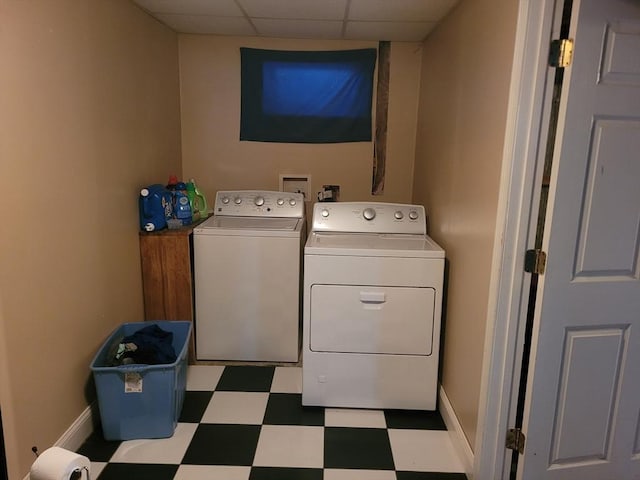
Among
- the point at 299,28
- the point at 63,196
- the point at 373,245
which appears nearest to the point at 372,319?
the point at 373,245

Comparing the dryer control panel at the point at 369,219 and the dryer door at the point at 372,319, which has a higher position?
the dryer control panel at the point at 369,219

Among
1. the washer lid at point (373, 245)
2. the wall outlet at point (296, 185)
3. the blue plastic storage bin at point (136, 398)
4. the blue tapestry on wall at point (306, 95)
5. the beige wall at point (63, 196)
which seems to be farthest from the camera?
the wall outlet at point (296, 185)

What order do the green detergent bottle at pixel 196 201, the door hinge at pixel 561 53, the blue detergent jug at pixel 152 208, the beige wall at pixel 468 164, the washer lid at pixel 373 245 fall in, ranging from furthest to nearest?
the green detergent bottle at pixel 196 201 < the blue detergent jug at pixel 152 208 < the washer lid at pixel 373 245 < the beige wall at pixel 468 164 < the door hinge at pixel 561 53

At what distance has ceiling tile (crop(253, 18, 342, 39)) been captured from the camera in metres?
2.72

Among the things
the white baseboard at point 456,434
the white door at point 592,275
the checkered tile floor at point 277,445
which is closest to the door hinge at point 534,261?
the white door at point 592,275

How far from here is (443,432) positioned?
215 cm

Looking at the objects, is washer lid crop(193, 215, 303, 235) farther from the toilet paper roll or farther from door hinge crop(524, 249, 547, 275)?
the toilet paper roll

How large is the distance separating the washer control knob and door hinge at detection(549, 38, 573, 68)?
1.38 meters

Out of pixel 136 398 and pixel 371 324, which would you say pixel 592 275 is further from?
pixel 136 398

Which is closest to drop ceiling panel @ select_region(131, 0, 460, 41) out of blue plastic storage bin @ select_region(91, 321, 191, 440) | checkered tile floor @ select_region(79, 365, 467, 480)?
blue plastic storage bin @ select_region(91, 321, 191, 440)

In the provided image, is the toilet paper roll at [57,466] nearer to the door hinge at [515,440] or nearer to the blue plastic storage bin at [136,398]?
the blue plastic storage bin at [136,398]

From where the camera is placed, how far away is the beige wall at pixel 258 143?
314 centimetres

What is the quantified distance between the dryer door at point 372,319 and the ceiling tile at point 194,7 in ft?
5.25

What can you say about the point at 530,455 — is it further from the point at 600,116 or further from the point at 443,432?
the point at 600,116
